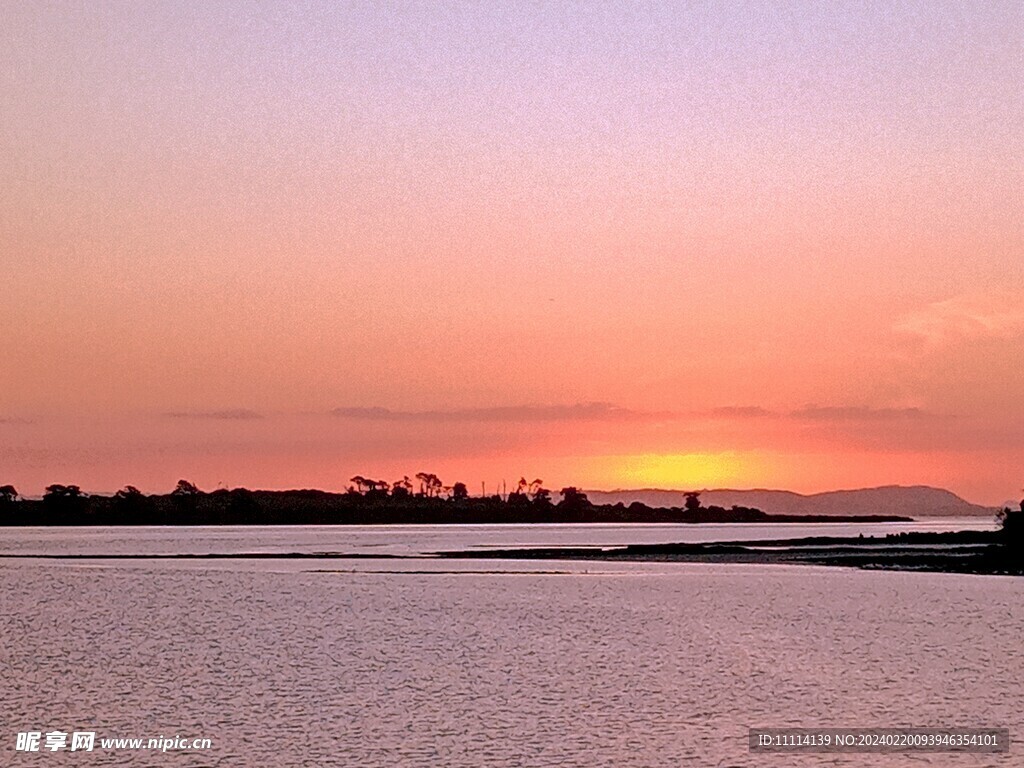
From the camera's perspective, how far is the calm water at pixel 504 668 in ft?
109

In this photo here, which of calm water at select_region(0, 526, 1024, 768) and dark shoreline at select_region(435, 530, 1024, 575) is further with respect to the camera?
dark shoreline at select_region(435, 530, 1024, 575)

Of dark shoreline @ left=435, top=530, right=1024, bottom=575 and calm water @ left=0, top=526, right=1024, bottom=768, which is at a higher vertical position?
dark shoreline @ left=435, top=530, right=1024, bottom=575

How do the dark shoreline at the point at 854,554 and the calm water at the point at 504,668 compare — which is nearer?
the calm water at the point at 504,668

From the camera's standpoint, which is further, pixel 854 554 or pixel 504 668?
pixel 854 554

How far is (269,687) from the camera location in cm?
4306

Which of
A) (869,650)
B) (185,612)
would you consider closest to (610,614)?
(869,650)

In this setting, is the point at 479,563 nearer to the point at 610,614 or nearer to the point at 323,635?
the point at 610,614

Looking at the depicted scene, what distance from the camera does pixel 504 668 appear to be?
48125 mm

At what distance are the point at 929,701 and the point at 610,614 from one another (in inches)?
1215

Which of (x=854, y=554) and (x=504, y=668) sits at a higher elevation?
Answer: (x=854, y=554)

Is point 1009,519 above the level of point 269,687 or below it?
above

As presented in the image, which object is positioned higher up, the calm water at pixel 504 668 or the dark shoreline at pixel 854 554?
the dark shoreline at pixel 854 554

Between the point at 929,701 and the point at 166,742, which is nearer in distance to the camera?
the point at 166,742

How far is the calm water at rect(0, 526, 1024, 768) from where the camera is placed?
3334 centimetres
